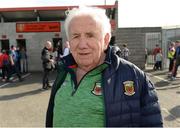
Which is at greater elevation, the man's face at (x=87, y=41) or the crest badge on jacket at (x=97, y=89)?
the man's face at (x=87, y=41)

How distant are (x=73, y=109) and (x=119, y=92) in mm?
328

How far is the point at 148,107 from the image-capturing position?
2.07m

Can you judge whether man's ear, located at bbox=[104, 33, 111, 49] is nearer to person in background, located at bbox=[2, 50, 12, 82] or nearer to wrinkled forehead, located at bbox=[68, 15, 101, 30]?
wrinkled forehead, located at bbox=[68, 15, 101, 30]

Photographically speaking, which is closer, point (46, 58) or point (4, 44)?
point (46, 58)

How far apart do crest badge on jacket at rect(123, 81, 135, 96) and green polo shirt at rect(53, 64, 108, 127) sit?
16 cm

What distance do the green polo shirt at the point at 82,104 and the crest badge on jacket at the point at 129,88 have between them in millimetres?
164

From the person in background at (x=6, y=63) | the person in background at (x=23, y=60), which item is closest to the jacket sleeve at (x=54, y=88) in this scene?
the person in background at (x=6, y=63)

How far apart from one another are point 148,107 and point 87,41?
22.5 inches

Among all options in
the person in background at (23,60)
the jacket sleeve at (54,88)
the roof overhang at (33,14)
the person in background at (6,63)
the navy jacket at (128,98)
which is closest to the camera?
the navy jacket at (128,98)

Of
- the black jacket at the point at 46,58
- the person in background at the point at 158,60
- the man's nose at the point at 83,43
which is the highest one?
the man's nose at the point at 83,43

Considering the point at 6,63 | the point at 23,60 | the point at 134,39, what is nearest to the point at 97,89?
the point at 6,63

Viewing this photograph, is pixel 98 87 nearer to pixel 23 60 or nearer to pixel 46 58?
pixel 46 58

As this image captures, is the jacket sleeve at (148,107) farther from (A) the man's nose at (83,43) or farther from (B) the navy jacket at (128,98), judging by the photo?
(A) the man's nose at (83,43)

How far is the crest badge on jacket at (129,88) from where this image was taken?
2.04 metres
